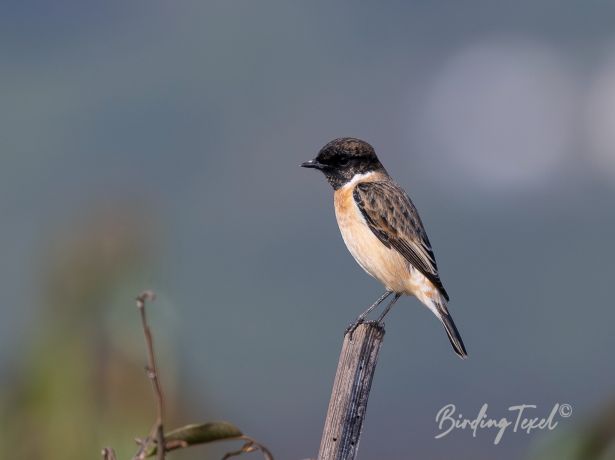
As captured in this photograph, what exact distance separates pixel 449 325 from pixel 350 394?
2.67 meters

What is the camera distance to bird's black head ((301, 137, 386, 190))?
602 cm

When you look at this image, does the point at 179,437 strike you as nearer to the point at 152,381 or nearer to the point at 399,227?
the point at 152,381

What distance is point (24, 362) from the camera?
2.54 m

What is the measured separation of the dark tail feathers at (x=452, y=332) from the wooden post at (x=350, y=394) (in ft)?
6.48

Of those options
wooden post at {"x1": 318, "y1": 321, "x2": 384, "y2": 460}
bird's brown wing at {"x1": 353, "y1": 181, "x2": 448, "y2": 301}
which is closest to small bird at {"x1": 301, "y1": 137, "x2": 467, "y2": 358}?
bird's brown wing at {"x1": 353, "y1": 181, "x2": 448, "y2": 301}

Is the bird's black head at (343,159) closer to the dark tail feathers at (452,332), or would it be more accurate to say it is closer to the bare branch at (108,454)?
the dark tail feathers at (452,332)

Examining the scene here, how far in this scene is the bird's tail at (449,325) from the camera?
5043mm

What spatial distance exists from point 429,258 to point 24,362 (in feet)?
11.0

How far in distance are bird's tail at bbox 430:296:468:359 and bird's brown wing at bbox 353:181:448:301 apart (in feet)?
0.24

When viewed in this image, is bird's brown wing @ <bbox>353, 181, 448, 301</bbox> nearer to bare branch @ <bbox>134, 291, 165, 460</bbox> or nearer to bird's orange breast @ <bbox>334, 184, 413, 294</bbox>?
bird's orange breast @ <bbox>334, 184, 413, 294</bbox>

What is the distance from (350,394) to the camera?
2.77 meters

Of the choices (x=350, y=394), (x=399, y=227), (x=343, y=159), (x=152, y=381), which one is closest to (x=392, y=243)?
(x=399, y=227)

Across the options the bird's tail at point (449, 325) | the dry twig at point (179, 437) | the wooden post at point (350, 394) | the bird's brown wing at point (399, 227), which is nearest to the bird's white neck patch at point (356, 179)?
the bird's brown wing at point (399, 227)

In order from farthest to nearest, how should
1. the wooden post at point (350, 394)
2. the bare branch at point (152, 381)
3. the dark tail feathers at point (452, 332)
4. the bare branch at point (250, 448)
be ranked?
the dark tail feathers at point (452, 332), the wooden post at point (350, 394), the bare branch at point (250, 448), the bare branch at point (152, 381)
